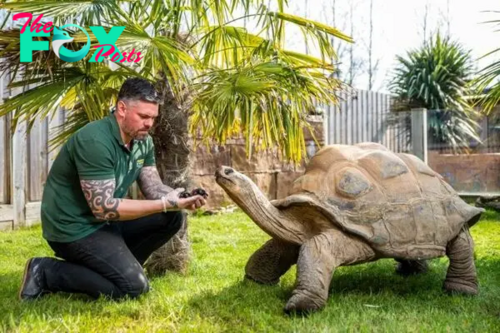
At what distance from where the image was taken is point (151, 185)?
4066 millimetres

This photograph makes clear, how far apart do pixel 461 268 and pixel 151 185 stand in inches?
86.9

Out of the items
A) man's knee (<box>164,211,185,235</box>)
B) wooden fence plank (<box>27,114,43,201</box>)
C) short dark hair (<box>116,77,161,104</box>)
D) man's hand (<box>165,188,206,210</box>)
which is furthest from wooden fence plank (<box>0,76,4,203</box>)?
man's hand (<box>165,188,206,210</box>)

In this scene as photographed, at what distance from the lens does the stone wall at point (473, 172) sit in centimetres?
1001

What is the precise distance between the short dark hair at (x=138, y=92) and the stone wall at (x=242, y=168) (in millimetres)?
5416

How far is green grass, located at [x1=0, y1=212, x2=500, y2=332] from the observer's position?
3.08 metres

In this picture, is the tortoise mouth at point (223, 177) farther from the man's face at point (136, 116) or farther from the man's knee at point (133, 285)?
the man's knee at point (133, 285)

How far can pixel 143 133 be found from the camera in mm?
3727

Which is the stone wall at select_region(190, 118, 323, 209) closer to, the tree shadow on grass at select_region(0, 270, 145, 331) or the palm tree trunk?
the palm tree trunk

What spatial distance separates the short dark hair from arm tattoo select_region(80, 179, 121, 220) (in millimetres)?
548

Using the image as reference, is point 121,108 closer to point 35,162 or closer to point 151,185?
point 151,185

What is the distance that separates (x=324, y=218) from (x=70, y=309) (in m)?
1.63
